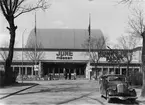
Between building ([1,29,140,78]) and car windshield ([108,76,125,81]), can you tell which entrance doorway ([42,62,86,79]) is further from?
car windshield ([108,76,125,81])

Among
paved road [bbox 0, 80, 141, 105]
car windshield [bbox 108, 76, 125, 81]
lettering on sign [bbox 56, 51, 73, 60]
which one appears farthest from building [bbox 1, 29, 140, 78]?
car windshield [bbox 108, 76, 125, 81]

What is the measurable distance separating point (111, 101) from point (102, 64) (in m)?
49.7

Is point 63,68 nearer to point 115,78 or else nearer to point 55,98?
point 55,98

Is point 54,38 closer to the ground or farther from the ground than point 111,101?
farther from the ground

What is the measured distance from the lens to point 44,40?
74.9m

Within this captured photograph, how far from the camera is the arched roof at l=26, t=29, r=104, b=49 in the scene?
73.5m

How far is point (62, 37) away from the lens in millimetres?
76562

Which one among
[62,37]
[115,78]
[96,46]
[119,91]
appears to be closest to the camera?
[119,91]

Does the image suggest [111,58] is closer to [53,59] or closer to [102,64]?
[102,64]

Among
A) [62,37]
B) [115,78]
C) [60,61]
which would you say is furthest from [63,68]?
[115,78]

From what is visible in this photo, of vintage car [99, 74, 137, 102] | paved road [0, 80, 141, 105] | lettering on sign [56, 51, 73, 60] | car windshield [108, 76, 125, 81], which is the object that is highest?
lettering on sign [56, 51, 73, 60]

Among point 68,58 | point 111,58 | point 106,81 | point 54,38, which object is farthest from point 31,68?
point 106,81

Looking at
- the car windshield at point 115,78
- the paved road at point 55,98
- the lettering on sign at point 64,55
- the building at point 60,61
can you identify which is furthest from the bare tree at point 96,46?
the car windshield at point 115,78

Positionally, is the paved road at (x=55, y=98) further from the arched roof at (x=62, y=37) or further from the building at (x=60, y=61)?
the arched roof at (x=62, y=37)
